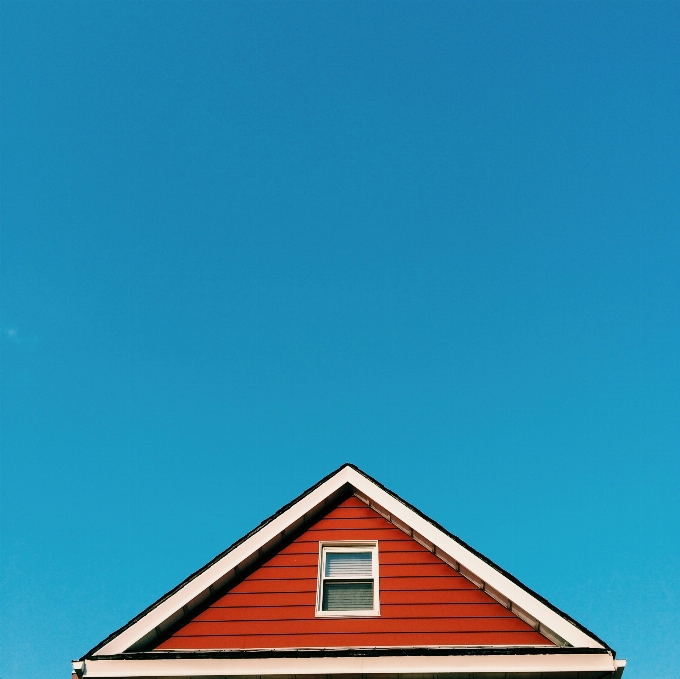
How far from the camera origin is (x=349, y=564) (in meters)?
9.80

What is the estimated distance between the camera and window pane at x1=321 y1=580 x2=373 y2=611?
9.24 m

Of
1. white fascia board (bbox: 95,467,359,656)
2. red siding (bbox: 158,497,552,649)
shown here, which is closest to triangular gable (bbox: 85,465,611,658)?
white fascia board (bbox: 95,467,359,656)

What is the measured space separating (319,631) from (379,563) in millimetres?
1409

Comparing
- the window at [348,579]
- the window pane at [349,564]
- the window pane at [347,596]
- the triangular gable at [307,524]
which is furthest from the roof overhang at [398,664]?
the window pane at [349,564]

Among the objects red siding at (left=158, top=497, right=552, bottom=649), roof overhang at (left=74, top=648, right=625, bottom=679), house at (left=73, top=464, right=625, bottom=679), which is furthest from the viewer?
red siding at (left=158, top=497, right=552, bottom=649)

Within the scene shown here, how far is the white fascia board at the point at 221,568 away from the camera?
873cm

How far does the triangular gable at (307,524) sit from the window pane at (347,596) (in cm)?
72

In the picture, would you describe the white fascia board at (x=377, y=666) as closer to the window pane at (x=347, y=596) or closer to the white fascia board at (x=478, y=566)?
the white fascia board at (x=478, y=566)

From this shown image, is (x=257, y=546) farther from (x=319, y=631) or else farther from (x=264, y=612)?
(x=319, y=631)

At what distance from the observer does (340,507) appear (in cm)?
1050

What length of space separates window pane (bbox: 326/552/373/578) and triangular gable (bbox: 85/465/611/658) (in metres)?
0.70

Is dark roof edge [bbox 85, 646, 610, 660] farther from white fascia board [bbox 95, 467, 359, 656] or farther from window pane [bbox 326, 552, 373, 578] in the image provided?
window pane [bbox 326, 552, 373, 578]

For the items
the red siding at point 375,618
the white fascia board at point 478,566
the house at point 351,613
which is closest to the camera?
the house at point 351,613

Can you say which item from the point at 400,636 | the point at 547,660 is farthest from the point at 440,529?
the point at 547,660
